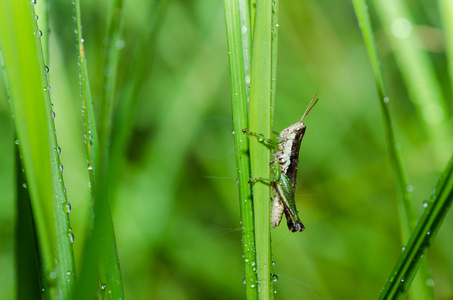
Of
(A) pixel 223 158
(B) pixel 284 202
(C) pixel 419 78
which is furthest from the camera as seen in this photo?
(A) pixel 223 158

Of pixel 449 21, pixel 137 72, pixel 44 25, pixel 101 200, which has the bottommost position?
pixel 101 200

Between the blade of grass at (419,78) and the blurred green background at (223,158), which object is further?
the blurred green background at (223,158)

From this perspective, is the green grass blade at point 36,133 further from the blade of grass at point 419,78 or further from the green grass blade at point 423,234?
the blade of grass at point 419,78

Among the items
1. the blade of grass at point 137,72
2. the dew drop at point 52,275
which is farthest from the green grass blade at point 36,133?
the blade of grass at point 137,72

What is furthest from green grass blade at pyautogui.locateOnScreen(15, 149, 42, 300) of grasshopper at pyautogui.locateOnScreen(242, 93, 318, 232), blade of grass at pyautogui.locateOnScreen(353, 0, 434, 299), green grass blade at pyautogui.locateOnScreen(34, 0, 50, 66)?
blade of grass at pyautogui.locateOnScreen(353, 0, 434, 299)

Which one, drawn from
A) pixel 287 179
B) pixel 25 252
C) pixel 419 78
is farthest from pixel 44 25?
pixel 419 78

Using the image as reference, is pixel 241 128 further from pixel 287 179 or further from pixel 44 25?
pixel 287 179

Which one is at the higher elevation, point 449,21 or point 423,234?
point 449,21
